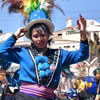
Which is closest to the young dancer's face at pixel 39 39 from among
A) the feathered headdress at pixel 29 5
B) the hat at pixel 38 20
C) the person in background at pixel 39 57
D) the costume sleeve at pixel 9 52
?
the person in background at pixel 39 57

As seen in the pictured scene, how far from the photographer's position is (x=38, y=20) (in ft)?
11.4

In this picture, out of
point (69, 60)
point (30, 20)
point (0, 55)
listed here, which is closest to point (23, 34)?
point (30, 20)

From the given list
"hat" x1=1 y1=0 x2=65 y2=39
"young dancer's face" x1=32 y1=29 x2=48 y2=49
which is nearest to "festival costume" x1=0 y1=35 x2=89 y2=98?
"young dancer's face" x1=32 y1=29 x2=48 y2=49

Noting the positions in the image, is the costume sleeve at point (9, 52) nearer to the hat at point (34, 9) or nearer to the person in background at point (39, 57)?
the person in background at point (39, 57)

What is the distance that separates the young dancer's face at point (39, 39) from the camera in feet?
11.3

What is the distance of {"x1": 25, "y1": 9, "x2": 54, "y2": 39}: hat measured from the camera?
3.51 meters

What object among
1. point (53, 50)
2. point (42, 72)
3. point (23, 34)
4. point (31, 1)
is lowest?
point (42, 72)

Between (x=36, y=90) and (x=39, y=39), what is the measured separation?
601 millimetres

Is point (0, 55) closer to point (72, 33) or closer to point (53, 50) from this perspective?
point (53, 50)

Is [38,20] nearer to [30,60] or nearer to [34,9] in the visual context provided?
[34,9]

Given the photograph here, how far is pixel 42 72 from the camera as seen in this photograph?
10.7 feet

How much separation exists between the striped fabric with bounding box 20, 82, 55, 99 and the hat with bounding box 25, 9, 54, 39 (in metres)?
0.68

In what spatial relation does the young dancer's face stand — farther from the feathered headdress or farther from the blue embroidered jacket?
the feathered headdress

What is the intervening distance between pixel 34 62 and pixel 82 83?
6.59 meters
